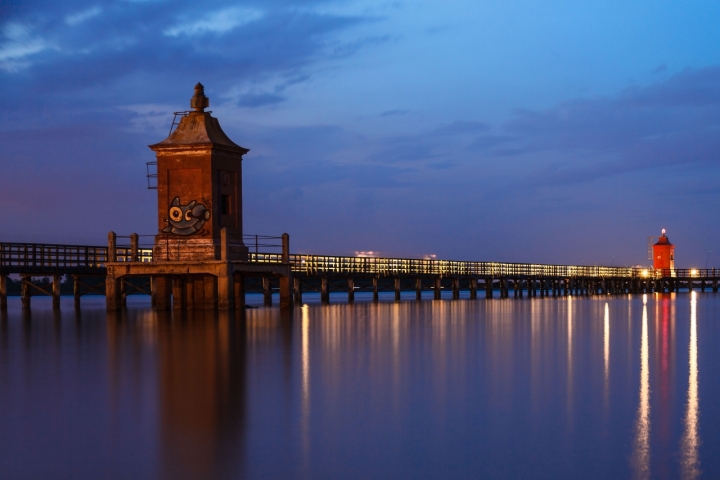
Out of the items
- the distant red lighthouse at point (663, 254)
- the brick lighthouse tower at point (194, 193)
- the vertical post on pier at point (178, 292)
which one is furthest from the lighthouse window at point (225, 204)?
the distant red lighthouse at point (663, 254)

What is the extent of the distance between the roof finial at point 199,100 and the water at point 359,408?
14.3 meters

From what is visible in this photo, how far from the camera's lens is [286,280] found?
32875 mm

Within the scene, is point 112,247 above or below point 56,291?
above

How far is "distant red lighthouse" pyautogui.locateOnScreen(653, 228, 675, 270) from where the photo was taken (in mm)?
84750

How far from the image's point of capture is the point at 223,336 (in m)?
18.8

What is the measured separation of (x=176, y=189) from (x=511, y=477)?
80.4 ft

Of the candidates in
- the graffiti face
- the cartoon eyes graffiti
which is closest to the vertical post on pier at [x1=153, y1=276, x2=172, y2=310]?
the graffiti face

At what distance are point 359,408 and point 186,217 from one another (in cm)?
2106

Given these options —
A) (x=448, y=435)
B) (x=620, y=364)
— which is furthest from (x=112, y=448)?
(x=620, y=364)

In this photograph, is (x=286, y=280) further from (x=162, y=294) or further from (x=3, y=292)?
(x=3, y=292)

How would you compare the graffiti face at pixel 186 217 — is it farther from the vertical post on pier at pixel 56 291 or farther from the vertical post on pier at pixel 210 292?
the vertical post on pier at pixel 56 291

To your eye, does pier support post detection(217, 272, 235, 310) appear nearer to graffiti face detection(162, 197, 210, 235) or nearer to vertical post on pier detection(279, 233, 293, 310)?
graffiti face detection(162, 197, 210, 235)

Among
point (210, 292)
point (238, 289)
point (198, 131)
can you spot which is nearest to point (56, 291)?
point (210, 292)

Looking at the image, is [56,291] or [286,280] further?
[56,291]
